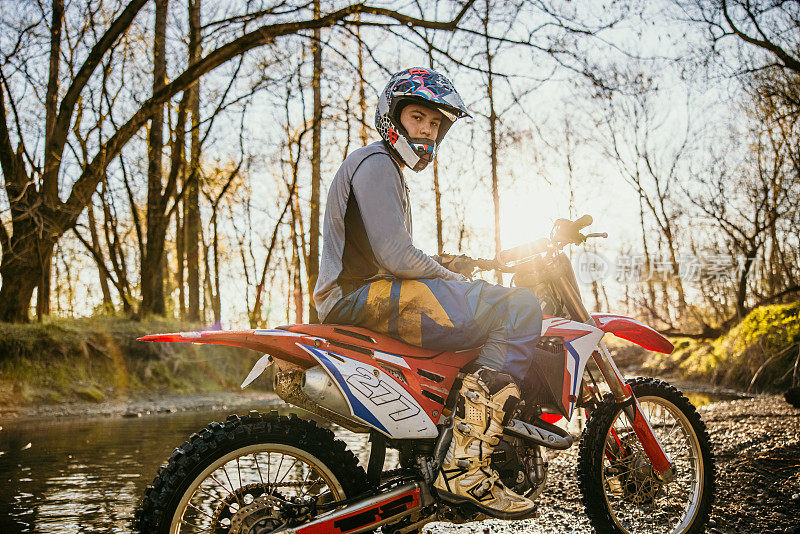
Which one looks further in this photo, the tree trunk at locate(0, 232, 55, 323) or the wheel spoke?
the tree trunk at locate(0, 232, 55, 323)

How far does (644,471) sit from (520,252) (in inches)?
56.8

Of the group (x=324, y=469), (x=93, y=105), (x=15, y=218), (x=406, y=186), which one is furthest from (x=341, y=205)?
(x=93, y=105)

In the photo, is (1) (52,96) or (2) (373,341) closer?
(2) (373,341)

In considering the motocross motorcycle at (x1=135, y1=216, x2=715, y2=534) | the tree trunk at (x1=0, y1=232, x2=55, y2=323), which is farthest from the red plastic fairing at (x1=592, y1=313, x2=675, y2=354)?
the tree trunk at (x1=0, y1=232, x2=55, y2=323)

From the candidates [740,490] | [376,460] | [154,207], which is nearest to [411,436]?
[376,460]

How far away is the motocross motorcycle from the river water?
3.42 ft

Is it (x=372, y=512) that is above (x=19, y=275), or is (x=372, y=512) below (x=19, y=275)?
below

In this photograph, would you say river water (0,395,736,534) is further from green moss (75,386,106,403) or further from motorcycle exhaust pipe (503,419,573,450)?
motorcycle exhaust pipe (503,419,573,450)

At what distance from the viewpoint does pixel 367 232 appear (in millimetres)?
2836

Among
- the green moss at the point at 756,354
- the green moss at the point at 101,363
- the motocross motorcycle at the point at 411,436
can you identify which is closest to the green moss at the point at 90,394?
the green moss at the point at 101,363

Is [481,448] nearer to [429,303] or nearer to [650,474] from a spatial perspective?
[429,303]

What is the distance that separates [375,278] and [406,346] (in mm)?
A: 382

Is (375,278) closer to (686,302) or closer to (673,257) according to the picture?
(686,302)

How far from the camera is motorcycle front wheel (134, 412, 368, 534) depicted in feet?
7.38
